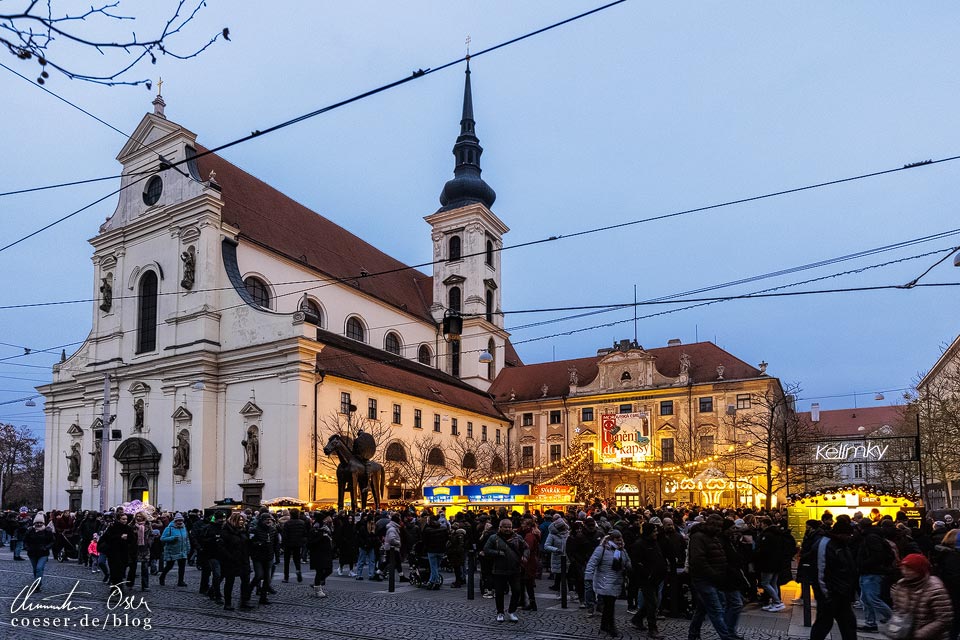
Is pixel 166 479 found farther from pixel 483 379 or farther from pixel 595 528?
pixel 595 528

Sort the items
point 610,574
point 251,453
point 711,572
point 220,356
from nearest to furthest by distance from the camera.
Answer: point 711,572, point 610,574, point 251,453, point 220,356

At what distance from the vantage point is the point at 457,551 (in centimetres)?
1827

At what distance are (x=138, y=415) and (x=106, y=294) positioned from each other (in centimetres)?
817

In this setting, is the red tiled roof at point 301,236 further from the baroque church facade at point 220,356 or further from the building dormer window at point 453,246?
the building dormer window at point 453,246

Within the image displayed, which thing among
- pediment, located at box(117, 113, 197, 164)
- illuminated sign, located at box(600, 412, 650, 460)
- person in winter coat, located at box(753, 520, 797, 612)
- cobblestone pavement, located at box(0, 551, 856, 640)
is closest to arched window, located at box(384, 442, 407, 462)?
illuminated sign, located at box(600, 412, 650, 460)

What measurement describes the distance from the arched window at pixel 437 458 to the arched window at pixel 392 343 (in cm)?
737

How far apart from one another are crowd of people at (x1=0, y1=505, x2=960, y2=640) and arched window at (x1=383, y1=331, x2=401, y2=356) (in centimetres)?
3145

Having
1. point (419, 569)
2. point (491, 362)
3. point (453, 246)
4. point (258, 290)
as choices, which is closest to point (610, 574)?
point (419, 569)

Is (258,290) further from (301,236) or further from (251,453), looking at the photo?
(251,453)

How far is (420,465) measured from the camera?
45656mm

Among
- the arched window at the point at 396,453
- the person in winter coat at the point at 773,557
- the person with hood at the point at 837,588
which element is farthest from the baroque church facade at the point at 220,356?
the person with hood at the point at 837,588

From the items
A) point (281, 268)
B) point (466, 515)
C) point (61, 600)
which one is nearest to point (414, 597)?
point (466, 515)

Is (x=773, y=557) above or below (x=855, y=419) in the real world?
below

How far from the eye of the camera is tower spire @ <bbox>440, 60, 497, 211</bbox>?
205 ft
